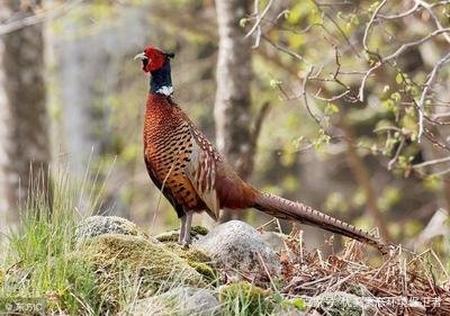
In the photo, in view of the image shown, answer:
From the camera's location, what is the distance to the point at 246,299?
16.4ft

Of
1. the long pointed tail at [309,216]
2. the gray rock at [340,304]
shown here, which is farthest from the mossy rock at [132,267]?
the long pointed tail at [309,216]

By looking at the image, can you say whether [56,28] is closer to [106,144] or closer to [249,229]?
[106,144]

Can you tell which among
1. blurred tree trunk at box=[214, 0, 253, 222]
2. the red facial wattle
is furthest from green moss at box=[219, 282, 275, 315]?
blurred tree trunk at box=[214, 0, 253, 222]

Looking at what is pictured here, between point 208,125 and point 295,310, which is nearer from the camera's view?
point 295,310

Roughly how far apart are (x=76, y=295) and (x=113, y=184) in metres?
11.7

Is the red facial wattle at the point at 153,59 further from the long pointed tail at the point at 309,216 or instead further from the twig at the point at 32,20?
the twig at the point at 32,20

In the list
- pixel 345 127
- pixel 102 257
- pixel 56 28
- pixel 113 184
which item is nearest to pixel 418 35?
pixel 345 127

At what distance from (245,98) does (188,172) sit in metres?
2.92

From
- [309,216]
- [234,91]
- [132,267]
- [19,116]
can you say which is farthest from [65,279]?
[19,116]

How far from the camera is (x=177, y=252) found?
5715mm

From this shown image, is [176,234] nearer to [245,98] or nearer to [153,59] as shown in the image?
[153,59]

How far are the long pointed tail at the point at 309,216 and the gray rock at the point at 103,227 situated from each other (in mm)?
788

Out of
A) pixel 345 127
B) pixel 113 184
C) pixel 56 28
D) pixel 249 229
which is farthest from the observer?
pixel 113 184

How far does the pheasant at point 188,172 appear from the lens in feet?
20.6
